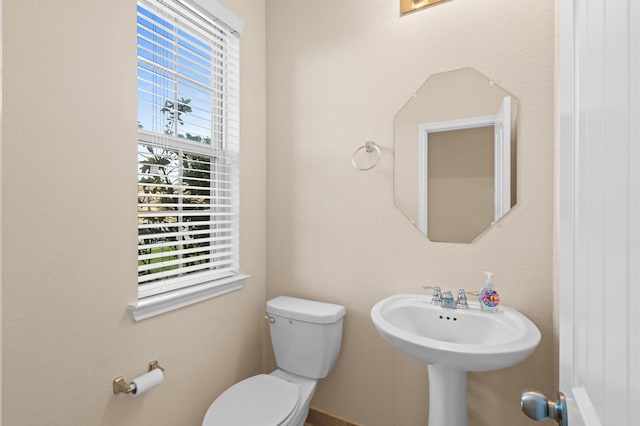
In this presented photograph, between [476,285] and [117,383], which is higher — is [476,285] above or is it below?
above

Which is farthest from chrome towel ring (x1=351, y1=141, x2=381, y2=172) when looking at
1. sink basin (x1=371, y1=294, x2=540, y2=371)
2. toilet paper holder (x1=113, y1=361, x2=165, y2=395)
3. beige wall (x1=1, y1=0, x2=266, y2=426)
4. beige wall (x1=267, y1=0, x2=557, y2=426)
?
toilet paper holder (x1=113, y1=361, x2=165, y2=395)

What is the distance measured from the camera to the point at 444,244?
4.97 ft

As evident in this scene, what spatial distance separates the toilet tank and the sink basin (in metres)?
0.37

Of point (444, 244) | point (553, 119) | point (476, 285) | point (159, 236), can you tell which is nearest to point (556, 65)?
point (553, 119)

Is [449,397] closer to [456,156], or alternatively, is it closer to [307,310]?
[307,310]

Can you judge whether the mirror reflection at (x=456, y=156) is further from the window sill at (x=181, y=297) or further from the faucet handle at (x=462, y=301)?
the window sill at (x=181, y=297)

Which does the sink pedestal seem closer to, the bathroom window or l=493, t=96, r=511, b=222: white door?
l=493, t=96, r=511, b=222: white door

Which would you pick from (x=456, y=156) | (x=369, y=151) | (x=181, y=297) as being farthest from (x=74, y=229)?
(x=456, y=156)

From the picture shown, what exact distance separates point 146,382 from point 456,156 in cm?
163

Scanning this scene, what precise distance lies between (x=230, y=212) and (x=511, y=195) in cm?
140

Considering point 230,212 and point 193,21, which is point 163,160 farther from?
point 193,21

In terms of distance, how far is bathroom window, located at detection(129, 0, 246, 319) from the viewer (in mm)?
1378

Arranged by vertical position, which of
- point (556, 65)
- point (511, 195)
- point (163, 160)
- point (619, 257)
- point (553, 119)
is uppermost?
point (556, 65)

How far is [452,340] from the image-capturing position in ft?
4.51
